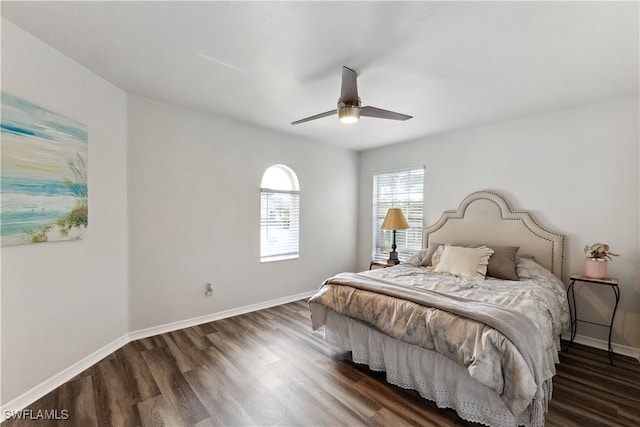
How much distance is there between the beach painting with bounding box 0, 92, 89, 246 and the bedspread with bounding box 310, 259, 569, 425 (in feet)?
7.27

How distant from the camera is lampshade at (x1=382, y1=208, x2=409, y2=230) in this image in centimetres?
417

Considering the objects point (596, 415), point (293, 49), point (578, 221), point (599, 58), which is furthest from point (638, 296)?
point (293, 49)

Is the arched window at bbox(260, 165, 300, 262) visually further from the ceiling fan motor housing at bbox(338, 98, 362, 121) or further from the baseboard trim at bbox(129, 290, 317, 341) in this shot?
the ceiling fan motor housing at bbox(338, 98, 362, 121)

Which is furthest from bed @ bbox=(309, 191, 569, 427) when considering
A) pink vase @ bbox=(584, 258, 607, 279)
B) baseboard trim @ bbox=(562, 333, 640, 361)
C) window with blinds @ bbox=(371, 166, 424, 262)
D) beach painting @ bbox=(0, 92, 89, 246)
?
beach painting @ bbox=(0, 92, 89, 246)

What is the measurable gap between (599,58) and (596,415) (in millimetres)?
Result: 2545

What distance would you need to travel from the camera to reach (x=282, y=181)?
438 centimetres

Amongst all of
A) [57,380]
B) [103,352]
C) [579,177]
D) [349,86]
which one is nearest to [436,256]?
[579,177]

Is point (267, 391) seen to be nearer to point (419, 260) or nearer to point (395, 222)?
point (419, 260)

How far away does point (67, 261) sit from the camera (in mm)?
2264

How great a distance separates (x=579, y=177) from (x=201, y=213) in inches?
169

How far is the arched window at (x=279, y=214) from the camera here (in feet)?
13.3

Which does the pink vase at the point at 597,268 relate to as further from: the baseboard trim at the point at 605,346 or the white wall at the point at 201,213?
the white wall at the point at 201,213

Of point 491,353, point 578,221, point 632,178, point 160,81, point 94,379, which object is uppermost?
point 160,81

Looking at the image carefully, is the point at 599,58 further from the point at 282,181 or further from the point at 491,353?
the point at 282,181
